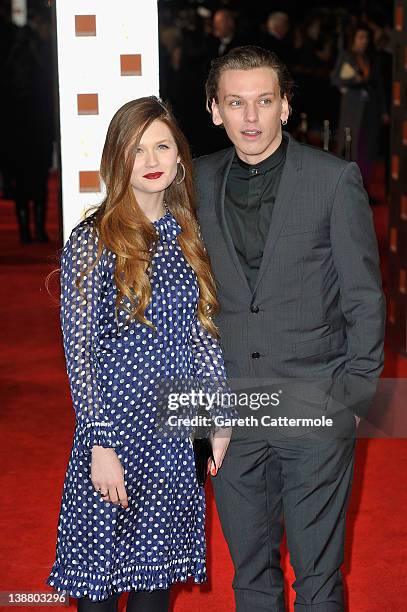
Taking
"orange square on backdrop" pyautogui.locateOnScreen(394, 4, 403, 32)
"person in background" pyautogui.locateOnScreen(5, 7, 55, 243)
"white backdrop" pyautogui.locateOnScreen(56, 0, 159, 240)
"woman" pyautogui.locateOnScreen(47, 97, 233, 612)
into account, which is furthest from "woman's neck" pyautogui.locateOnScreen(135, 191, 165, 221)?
"person in background" pyautogui.locateOnScreen(5, 7, 55, 243)

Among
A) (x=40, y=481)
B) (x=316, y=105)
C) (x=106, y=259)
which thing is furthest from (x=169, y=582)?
(x=316, y=105)

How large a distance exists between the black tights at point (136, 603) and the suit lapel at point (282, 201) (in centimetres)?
76

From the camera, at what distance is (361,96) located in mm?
12031

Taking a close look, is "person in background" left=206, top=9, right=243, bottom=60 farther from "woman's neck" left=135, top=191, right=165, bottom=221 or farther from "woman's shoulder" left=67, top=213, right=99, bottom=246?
"woman's shoulder" left=67, top=213, right=99, bottom=246

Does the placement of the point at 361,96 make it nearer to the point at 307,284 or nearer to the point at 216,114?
the point at 216,114

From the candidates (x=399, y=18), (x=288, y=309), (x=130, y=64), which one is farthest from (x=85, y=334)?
(x=399, y=18)

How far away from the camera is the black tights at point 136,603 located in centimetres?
277

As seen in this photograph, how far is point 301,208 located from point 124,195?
0.44 meters

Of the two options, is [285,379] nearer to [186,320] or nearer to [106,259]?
[186,320]

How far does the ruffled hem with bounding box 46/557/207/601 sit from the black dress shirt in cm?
71

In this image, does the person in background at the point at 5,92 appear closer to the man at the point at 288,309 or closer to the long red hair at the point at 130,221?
the man at the point at 288,309

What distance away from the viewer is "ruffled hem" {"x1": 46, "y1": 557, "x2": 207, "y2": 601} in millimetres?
2725

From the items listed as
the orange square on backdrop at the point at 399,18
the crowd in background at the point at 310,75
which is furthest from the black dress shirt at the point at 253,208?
the crowd in background at the point at 310,75

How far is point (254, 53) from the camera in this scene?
9.27 feet
